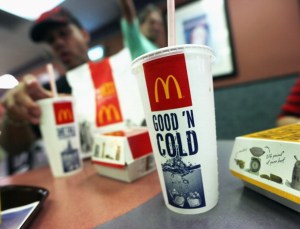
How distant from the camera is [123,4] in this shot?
45.1 inches

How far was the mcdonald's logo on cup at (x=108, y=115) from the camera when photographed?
69cm

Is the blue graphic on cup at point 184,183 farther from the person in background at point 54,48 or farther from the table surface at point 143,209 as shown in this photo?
the person in background at point 54,48

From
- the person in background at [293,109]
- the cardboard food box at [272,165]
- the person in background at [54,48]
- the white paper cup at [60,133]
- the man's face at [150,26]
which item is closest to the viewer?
the cardboard food box at [272,165]

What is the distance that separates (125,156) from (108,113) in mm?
266

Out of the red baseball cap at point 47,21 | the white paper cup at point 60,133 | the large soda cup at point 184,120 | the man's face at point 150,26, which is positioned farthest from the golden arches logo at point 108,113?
the man's face at point 150,26

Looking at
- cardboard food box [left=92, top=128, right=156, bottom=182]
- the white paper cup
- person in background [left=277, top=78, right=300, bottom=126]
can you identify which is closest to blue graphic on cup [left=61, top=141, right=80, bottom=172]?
the white paper cup

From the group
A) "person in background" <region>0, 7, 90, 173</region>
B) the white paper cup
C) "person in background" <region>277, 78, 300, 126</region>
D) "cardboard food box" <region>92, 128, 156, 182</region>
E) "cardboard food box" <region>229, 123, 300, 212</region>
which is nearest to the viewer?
"cardboard food box" <region>229, 123, 300, 212</region>

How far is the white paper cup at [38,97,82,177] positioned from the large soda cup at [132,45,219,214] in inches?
14.5

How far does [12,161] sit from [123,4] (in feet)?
6.03

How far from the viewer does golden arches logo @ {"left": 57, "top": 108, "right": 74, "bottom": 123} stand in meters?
0.60

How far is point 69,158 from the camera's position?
613 millimetres

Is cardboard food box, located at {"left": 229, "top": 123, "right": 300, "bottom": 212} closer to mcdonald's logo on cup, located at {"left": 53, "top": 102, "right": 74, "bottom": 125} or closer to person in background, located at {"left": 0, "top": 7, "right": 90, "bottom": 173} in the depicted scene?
mcdonald's logo on cup, located at {"left": 53, "top": 102, "right": 74, "bottom": 125}

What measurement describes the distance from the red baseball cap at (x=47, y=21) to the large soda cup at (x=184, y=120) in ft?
3.80

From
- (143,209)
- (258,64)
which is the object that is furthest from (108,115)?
(258,64)
